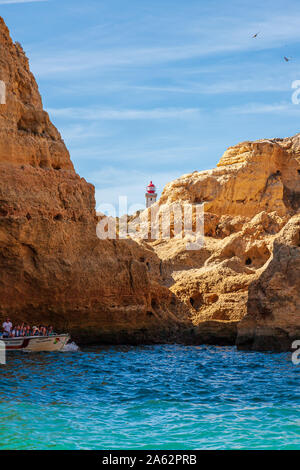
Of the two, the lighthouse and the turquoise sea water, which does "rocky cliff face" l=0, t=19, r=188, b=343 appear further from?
the lighthouse

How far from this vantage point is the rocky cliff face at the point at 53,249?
26188 millimetres

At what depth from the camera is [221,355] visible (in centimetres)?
2652

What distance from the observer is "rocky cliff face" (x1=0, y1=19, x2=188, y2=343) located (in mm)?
26188

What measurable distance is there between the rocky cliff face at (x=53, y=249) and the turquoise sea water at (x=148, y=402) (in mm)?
3056

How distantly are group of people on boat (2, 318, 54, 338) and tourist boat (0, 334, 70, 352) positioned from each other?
1.42 feet

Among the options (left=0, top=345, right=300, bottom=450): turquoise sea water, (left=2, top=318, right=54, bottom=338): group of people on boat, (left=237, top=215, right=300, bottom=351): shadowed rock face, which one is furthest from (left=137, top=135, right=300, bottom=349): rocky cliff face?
(left=2, top=318, right=54, bottom=338): group of people on boat

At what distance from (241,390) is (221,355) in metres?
9.31

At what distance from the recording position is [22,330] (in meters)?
26.1

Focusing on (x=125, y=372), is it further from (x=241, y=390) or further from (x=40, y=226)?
(x=40, y=226)

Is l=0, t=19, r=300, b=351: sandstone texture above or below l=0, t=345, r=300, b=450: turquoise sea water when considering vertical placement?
above

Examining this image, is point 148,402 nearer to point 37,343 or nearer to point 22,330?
point 37,343

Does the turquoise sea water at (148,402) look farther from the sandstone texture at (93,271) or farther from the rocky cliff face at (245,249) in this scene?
the sandstone texture at (93,271)

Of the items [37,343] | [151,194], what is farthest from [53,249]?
[151,194]

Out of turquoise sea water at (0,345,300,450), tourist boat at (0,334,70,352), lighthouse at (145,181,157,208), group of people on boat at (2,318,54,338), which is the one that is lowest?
turquoise sea water at (0,345,300,450)
